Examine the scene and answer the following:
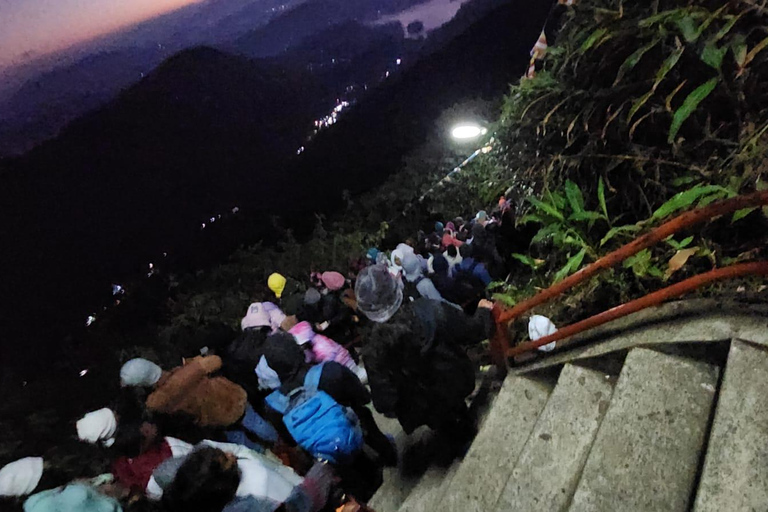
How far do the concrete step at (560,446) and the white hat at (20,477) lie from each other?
10.5 feet

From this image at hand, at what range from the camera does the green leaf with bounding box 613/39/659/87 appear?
3318 mm

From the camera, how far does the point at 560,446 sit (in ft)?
8.90

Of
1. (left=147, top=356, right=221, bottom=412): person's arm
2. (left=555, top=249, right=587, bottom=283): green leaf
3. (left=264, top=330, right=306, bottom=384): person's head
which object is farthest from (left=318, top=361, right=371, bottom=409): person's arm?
(left=555, top=249, right=587, bottom=283): green leaf

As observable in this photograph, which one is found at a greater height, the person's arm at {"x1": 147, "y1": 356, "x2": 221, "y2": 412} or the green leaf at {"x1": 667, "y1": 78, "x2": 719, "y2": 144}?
the green leaf at {"x1": 667, "y1": 78, "x2": 719, "y2": 144}

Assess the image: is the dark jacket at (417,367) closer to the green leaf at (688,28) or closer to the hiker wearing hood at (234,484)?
the hiker wearing hood at (234,484)

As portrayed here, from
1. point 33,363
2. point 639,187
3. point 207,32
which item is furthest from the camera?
point 207,32

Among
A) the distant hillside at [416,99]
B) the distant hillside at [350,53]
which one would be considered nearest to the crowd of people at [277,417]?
A: the distant hillside at [416,99]

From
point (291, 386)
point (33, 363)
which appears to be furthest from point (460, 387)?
point (33, 363)

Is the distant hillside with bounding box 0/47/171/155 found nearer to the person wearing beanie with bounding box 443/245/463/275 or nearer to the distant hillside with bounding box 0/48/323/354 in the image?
the distant hillside with bounding box 0/48/323/354

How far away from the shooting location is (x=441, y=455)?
3523mm

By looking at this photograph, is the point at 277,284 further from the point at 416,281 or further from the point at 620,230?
the point at 620,230

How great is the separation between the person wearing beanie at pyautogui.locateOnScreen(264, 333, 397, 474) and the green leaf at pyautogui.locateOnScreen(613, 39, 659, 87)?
10.3ft

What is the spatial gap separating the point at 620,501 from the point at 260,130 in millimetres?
15716

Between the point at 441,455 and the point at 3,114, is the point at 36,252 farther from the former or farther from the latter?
the point at 441,455
